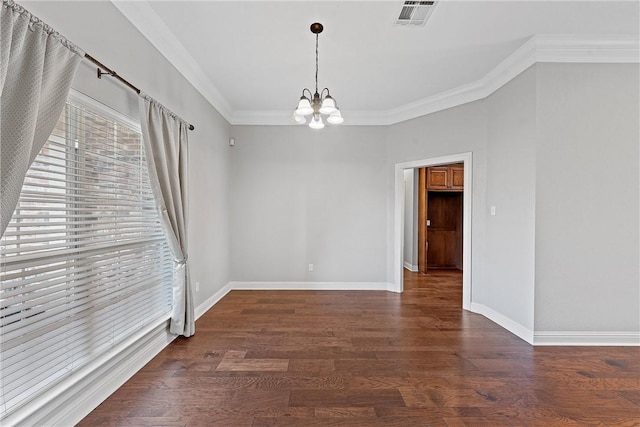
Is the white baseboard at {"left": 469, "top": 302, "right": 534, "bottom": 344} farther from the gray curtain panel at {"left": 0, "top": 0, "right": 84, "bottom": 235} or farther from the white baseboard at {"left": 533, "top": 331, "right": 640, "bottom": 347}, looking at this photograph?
the gray curtain panel at {"left": 0, "top": 0, "right": 84, "bottom": 235}

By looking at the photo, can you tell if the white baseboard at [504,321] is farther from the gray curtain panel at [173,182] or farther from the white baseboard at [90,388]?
the white baseboard at [90,388]

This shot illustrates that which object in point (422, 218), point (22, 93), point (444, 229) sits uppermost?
point (22, 93)

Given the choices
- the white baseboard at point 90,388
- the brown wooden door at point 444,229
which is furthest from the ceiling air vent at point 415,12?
the brown wooden door at point 444,229

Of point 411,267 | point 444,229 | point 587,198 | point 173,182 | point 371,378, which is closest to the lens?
point 371,378

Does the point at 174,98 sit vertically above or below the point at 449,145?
above

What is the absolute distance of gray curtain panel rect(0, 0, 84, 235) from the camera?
134cm

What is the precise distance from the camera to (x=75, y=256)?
1866 mm

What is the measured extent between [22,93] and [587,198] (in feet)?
14.3

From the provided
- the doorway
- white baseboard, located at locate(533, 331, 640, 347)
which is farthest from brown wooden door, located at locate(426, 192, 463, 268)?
white baseboard, located at locate(533, 331, 640, 347)

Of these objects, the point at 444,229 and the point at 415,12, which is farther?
the point at 444,229

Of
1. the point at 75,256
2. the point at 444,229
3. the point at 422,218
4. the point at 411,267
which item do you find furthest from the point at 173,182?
the point at 444,229

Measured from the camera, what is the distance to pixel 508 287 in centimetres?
334

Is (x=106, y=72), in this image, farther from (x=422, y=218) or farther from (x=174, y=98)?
(x=422, y=218)

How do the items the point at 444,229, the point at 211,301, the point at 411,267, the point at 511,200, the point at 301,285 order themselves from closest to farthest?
the point at 511,200 < the point at 211,301 < the point at 301,285 < the point at 411,267 < the point at 444,229
